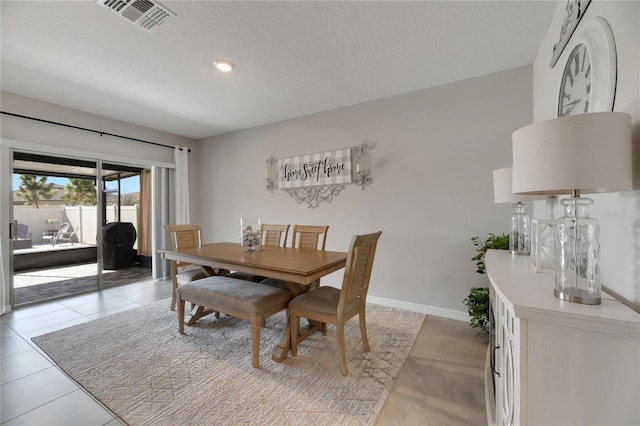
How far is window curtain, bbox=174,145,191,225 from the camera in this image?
482 centimetres

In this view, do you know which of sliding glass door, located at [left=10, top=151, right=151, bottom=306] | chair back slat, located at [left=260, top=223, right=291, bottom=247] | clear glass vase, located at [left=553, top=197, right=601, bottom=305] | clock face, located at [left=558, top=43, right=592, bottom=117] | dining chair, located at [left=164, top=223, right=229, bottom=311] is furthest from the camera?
sliding glass door, located at [left=10, top=151, right=151, bottom=306]

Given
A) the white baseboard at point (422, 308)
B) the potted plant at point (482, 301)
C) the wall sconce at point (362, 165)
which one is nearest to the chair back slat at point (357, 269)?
the potted plant at point (482, 301)

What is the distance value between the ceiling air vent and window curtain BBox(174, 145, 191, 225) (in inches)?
124

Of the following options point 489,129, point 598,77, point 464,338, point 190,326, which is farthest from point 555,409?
point 190,326

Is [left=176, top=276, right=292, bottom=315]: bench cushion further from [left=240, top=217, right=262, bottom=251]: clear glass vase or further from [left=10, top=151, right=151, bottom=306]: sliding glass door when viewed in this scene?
[left=10, top=151, right=151, bottom=306]: sliding glass door

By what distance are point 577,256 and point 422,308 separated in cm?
237

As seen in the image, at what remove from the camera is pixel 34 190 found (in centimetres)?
347

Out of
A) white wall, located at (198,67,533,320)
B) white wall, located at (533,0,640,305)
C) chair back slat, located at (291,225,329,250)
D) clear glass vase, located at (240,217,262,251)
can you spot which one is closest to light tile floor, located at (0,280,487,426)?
white wall, located at (198,67,533,320)

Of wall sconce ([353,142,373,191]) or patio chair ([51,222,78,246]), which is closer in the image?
wall sconce ([353,142,373,191])

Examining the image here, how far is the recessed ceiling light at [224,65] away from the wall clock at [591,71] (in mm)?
2530

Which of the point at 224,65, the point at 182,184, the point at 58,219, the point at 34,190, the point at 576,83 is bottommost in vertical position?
the point at 58,219

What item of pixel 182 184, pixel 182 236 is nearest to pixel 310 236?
pixel 182 236

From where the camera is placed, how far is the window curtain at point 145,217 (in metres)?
4.98

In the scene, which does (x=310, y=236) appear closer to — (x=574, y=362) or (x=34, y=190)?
(x=574, y=362)
